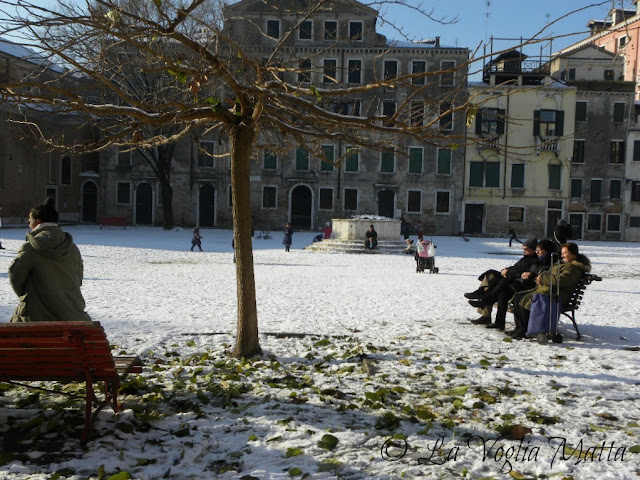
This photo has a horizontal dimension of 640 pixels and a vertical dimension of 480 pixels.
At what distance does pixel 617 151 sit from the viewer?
133 feet

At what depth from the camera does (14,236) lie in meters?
26.0

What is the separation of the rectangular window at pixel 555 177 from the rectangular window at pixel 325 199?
14.1 meters

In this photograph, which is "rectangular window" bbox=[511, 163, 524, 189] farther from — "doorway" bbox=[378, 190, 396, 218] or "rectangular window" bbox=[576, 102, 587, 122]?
"doorway" bbox=[378, 190, 396, 218]

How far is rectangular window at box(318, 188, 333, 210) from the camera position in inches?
1588

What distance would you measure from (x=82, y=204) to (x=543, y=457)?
41.8 metres

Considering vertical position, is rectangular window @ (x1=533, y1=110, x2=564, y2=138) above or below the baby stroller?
above

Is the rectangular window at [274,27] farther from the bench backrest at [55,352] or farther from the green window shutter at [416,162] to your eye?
the bench backrest at [55,352]

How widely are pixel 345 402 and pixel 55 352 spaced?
220 cm

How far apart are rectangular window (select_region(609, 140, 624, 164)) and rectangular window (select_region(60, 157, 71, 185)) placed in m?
35.2

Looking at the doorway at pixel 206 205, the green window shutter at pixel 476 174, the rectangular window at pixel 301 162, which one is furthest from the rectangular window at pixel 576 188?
the doorway at pixel 206 205

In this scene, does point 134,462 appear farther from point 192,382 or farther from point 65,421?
point 192,382

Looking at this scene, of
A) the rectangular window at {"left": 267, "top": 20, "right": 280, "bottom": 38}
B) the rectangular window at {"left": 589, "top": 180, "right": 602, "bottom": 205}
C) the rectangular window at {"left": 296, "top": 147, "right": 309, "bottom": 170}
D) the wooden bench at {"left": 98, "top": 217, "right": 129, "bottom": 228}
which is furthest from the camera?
the rectangular window at {"left": 589, "top": 180, "right": 602, "bottom": 205}

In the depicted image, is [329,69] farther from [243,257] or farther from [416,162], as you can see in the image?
[416,162]

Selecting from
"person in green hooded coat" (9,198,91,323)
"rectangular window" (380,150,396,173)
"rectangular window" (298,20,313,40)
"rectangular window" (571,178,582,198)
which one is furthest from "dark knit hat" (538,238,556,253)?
"rectangular window" (571,178,582,198)
